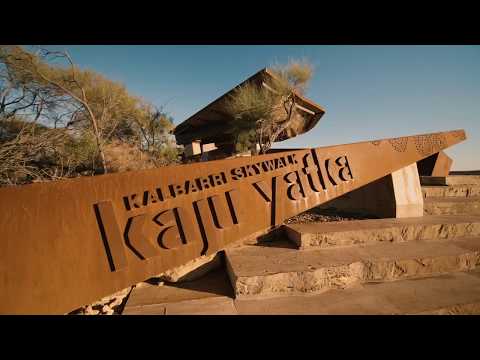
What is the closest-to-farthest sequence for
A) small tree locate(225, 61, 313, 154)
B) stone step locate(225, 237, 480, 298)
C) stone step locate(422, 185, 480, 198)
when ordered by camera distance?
stone step locate(225, 237, 480, 298)
stone step locate(422, 185, 480, 198)
small tree locate(225, 61, 313, 154)

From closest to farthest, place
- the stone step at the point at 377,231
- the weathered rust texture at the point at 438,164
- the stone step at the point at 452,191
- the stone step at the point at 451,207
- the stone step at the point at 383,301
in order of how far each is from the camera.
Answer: the stone step at the point at 383,301 → the stone step at the point at 377,231 → the stone step at the point at 451,207 → the stone step at the point at 452,191 → the weathered rust texture at the point at 438,164

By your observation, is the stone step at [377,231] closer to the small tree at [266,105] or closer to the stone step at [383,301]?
the stone step at [383,301]

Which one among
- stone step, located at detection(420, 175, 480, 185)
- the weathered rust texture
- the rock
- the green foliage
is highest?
the green foliage

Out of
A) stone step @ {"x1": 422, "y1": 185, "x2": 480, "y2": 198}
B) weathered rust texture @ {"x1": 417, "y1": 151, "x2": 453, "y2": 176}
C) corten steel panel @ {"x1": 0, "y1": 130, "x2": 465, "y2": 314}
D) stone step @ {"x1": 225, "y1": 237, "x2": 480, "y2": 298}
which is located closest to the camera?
corten steel panel @ {"x1": 0, "y1": 130, "x2": 465, "y2": 314}

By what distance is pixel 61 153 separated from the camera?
4688 mm

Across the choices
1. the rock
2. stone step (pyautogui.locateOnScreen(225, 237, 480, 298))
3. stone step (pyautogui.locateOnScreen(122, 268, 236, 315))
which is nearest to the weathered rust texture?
stone step (pyautogui.locateOnScreen(225, 237, 480, 298))

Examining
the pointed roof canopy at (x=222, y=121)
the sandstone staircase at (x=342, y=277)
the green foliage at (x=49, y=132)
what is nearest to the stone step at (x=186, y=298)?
the sandstone staircase at (x=342, y=277)

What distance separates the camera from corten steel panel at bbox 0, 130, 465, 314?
5.47 feet

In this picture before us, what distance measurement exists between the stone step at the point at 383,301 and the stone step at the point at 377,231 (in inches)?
27.4

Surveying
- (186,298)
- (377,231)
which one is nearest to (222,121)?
(377,231)

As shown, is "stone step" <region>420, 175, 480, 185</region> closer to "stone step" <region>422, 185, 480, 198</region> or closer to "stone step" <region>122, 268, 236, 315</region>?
"stone step" <region>422, 185, 480, 198</region>

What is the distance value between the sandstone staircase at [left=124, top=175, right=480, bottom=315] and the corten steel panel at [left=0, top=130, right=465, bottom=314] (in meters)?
0.44

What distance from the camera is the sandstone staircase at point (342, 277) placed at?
6.48 feet
